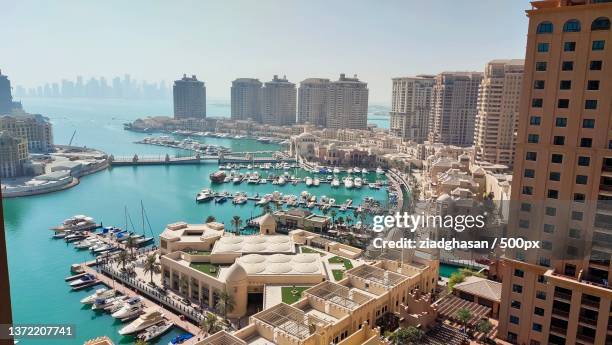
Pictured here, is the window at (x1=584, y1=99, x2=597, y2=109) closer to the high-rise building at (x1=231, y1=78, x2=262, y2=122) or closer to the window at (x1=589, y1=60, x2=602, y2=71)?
the window at (x1=589, y1=60, x2=602, y2=71)

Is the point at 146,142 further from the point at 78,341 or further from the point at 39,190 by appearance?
the point at 78,341

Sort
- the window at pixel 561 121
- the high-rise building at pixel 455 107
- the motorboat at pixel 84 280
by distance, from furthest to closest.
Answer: the high-rise building at pixel 455 107
the motorboat at pixel 84 280
the window at pixel 561 121

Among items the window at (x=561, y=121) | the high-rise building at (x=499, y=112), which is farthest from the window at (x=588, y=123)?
the high-rise building at (x=499, y=112)

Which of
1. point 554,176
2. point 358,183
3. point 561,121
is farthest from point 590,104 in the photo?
point 358,183

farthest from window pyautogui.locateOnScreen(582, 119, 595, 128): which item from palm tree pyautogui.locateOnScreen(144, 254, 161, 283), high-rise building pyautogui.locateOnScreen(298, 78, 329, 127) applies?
high-rise building pyautogui.locateOnScreen(298, 78, 329, 127)

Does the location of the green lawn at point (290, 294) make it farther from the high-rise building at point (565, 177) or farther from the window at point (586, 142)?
the window at point (586, 142)

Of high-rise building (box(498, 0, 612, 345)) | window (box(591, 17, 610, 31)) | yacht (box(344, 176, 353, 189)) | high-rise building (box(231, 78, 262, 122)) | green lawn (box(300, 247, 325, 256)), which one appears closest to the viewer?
window (box(591, 17, 610, 31))

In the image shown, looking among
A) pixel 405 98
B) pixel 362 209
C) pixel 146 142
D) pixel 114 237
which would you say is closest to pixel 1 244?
pixel 114 237

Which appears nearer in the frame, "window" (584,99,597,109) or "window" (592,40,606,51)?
"window" (592,40,606,51)
